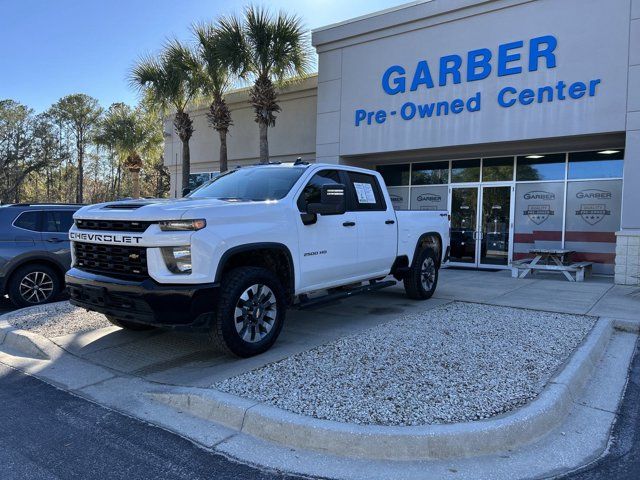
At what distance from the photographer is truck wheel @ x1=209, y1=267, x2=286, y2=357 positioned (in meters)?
4.63

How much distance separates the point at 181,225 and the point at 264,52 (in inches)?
462

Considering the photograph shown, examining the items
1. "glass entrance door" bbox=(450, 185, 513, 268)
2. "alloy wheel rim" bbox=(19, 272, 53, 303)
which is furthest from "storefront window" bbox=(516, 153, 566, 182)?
"alloy wheel rim" bbox=(19, 272, 53, 303)

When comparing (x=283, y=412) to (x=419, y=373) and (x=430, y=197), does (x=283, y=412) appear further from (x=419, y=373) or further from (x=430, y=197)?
(x=430, y=197)

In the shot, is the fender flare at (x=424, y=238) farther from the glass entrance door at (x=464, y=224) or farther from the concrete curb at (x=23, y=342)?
the glass entrance door at (x=464, y=224)

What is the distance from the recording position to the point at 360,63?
14.3m

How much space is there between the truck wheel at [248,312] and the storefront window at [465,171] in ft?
34.7

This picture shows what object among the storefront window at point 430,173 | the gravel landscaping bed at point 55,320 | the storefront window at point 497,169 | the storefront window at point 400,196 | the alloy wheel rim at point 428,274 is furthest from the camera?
the storefront window at point 400,196

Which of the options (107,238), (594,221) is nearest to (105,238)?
(107,238)

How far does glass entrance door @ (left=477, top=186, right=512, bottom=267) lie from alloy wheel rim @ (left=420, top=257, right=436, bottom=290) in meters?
6.16

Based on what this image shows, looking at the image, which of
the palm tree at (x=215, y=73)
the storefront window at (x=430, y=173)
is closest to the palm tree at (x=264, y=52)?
the palm tree at (x=215, y=73)

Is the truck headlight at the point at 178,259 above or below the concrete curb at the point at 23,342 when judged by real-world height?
above

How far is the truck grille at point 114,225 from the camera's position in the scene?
4.57m

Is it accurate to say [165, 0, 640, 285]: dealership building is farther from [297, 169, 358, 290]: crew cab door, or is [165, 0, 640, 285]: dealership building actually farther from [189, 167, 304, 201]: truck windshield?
[189, 167, 304, 201]: truck windshield

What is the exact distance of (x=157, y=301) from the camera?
14.3 ft
